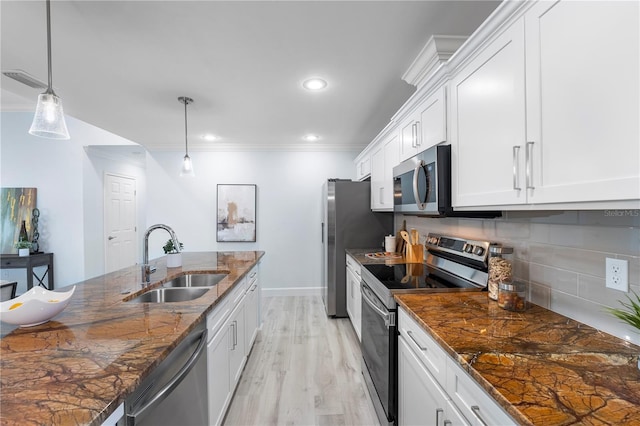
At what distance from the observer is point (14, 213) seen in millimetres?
4070

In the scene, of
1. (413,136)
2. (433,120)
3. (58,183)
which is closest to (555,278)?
(433,120)

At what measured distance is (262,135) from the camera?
13.4 feet

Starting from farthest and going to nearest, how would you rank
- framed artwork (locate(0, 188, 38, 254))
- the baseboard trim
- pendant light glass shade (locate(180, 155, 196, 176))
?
1. the baseboard trim
2. framed artwork (locate(0, 188, 38, 254))
3. pendant light glass shade (locate(180, 155, 196, 176))

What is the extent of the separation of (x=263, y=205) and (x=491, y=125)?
3837 millimetres

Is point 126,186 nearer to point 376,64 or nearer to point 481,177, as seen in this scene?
point 376,64

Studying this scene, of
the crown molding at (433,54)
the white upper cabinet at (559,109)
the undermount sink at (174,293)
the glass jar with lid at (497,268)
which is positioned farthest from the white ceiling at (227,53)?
the undermount sink at (174,293)

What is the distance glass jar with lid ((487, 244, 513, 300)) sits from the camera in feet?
4.68

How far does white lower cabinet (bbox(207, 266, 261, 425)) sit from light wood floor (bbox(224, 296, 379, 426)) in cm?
19

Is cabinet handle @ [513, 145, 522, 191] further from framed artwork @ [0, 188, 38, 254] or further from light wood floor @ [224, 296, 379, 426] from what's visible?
framed artwork @ [0, 188, 38, 254]

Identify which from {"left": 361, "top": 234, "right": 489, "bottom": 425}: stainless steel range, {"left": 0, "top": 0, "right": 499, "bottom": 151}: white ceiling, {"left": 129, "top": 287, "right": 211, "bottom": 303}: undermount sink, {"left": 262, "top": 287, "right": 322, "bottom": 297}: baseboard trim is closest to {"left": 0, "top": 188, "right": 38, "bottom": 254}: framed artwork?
{"left": 0, "top": 0, "right": 499, "bottom": 151}: white ceiling

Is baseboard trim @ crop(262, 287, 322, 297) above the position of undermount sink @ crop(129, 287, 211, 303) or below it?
below

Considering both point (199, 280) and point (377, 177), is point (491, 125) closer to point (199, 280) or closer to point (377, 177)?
point (377, 177)

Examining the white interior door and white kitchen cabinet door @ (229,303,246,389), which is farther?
the white interior door

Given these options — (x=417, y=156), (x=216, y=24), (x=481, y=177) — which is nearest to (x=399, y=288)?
(x=481, y=177)
